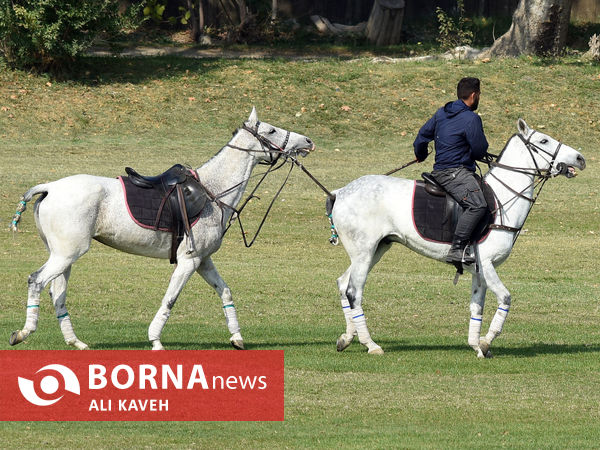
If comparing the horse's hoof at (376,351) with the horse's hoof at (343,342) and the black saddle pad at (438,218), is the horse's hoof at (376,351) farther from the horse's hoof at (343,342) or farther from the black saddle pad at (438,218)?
the black saddle pad at (438,218)

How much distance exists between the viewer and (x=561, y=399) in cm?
1074

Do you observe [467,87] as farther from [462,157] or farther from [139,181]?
[139,181]

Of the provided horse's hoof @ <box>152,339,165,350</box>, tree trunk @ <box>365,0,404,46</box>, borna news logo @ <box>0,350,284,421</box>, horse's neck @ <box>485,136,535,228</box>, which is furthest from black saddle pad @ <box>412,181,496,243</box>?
tree trunk @ <box>365,0,404,46</box>


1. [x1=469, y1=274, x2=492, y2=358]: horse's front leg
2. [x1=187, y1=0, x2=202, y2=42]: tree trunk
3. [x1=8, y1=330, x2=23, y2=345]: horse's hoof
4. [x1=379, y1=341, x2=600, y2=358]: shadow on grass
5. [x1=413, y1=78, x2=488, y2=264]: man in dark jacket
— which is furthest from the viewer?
[x1=187, y1=0, x2=202, y2=42]: tree trunk

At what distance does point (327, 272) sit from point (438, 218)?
7.64m

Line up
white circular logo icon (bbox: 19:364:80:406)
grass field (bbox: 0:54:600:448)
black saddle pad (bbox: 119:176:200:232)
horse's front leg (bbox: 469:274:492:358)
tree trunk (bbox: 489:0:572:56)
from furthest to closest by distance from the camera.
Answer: tree trunk (bbox: 489:0:572:56) < horse's front leg (bbox: 469:274:492:358) < black saddle pad (bbox: 119:176:200:232) < white circular logo icon (bbox: 19:364:80:406) < grass field (bbox: 0:54:600:448)

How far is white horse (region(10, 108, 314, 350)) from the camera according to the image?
1205 centimetres

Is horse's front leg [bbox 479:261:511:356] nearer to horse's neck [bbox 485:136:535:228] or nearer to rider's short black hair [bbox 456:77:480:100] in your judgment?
horse's neck [bbox 485:136:535:228]

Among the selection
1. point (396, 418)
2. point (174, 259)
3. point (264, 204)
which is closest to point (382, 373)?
point (396, 418)

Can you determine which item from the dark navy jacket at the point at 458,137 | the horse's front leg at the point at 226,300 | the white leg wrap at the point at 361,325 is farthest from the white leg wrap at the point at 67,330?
the dark navy jacket at the point at 458,137

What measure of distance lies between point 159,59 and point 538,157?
1044 inches

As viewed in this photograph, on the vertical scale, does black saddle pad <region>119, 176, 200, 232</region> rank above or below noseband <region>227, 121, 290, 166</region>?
below

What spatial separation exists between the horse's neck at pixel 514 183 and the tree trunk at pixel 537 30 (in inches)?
1009

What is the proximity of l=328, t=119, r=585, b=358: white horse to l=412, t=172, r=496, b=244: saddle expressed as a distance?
75 mm
